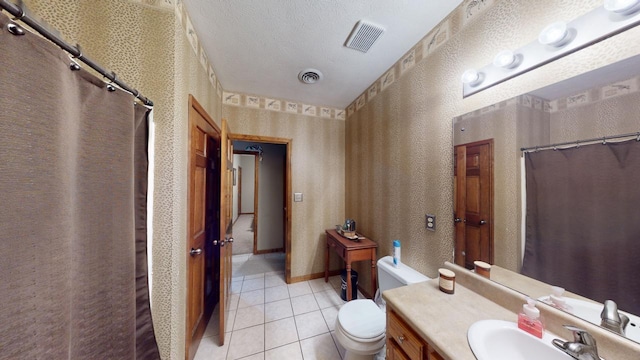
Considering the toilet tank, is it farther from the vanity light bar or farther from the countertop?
the vanity light bar

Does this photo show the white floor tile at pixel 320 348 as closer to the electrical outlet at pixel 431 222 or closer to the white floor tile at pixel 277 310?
the white floor tile at pixel 277 310

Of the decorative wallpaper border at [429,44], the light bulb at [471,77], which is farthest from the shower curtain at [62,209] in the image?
the decorative wallpaper border at [429,44]

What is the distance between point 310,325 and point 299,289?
24.2 inches

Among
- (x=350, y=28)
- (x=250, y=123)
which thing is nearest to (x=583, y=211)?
(x=350, y=28)

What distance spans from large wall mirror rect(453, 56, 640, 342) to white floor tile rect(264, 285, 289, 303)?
6.75ft

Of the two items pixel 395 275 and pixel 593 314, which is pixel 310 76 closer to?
pixel 395 275

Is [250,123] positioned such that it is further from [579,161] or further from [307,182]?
[579,161]

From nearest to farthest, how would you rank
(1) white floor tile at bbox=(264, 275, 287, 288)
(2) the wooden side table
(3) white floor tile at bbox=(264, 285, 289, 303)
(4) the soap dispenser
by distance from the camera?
(4) the soap dispenser → (2) the wooden side table → (3) white floor tile at bbox=(264, 285, 289, 303) → (1) white floor tile at bbox=(264, 275, 287, 288)

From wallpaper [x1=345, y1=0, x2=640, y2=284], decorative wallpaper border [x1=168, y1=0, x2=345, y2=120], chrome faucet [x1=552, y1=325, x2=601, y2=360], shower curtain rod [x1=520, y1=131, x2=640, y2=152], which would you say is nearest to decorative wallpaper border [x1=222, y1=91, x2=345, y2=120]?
decorative wallpaper border [x1=168, y1=0, x2=345, y2=120]

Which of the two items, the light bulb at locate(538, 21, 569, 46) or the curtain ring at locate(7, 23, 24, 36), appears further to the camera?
the light bulb at locate(538, 21, 569, 46)

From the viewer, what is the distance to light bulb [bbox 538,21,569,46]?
2.59 feet

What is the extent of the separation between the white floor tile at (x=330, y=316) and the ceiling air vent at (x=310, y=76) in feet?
7.61

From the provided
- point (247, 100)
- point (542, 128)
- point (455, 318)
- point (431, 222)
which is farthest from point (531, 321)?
point (247, 100)

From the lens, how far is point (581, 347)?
616 millimetres
